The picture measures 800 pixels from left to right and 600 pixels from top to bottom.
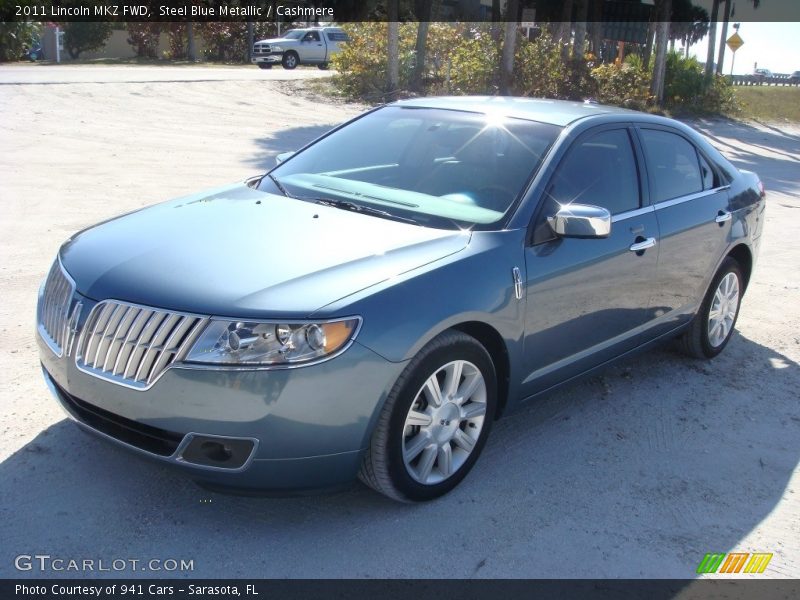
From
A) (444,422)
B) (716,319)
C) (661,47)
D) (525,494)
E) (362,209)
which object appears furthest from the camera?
(661,47)

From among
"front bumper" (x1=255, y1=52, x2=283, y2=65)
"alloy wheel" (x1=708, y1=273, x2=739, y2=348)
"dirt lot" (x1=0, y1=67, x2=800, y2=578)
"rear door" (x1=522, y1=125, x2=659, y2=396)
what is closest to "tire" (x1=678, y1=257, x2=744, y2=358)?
"alloy wheel" (x1=708, y1=273, x2=739, y2=348)

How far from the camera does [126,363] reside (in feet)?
10.7

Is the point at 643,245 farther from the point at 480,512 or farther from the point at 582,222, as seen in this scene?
the point at 480,512

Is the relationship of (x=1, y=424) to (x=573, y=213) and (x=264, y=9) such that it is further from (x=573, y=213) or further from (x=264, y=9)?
(x=264, y=9)

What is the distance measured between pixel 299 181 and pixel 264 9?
44.7 metres

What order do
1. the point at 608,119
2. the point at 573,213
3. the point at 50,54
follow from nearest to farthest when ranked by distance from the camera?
the point at 573,213 → the point at 608,119 → the point at 50,54

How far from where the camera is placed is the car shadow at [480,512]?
11.0 ft

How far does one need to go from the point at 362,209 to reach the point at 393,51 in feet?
68.7

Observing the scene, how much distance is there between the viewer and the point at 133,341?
3.26m

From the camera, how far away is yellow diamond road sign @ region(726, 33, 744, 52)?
113 ft

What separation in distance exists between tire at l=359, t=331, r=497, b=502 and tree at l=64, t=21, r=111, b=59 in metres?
46.1

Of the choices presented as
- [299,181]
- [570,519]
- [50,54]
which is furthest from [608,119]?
[50,54]

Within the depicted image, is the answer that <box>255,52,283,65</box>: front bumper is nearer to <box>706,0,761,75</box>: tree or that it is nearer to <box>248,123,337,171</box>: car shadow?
<box>248,123,337,171</box>: car shadow

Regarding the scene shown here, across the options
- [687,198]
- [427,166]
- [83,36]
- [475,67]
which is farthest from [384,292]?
[83,36]
